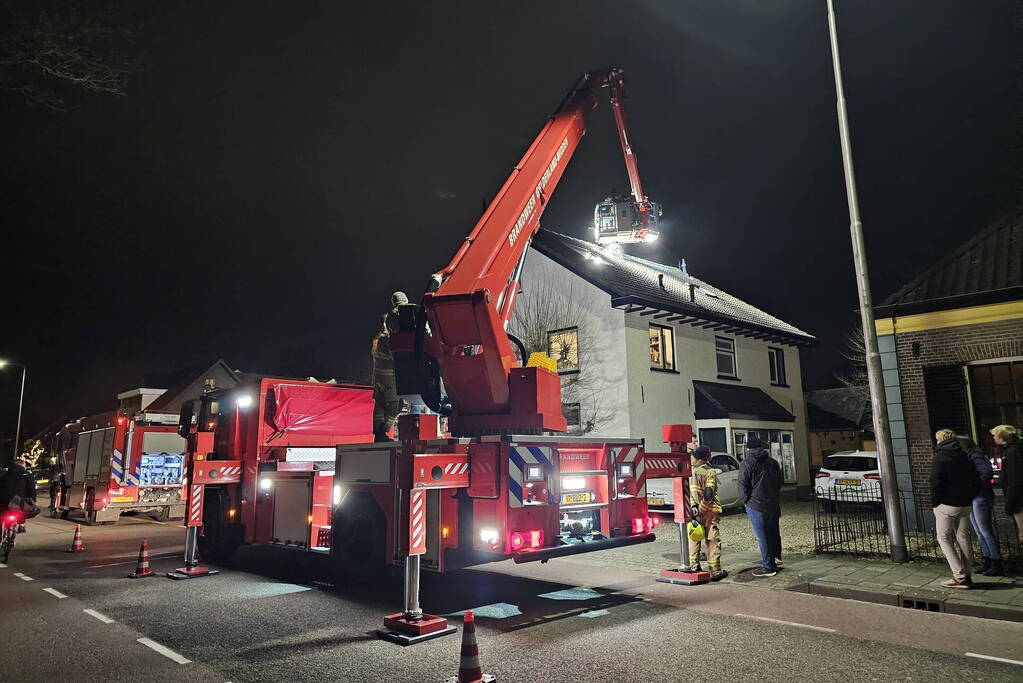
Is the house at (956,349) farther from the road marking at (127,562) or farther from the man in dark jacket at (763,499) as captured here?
the road marking at (127,562)

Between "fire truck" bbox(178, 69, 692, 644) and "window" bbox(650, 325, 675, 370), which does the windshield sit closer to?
"window" bbox(650, 325, 675, 370)

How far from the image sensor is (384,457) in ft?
24.3

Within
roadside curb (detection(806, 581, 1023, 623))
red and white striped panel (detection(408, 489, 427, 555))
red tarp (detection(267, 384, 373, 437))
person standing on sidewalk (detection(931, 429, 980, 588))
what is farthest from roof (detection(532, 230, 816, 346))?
red and white striped panel (detection(408, 489, 427, 555))

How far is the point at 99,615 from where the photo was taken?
7.04 meters

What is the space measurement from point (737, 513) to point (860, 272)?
955cm

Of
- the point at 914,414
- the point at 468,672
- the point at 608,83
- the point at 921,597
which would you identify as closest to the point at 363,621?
the point at 468,672

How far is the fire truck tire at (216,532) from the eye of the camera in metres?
10.3

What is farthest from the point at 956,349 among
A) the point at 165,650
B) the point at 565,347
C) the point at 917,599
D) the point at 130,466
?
the point at 130,466

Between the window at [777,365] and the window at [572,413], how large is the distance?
1014 cm

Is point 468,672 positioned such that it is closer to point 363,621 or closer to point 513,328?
point 363,621

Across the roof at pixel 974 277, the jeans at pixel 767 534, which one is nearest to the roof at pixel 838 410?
the roof at pixel 974 277

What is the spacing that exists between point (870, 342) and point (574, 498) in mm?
5594

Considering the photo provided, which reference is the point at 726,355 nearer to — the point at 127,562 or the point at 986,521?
the point at 986,521

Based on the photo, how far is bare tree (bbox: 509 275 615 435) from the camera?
2048 centimetres
